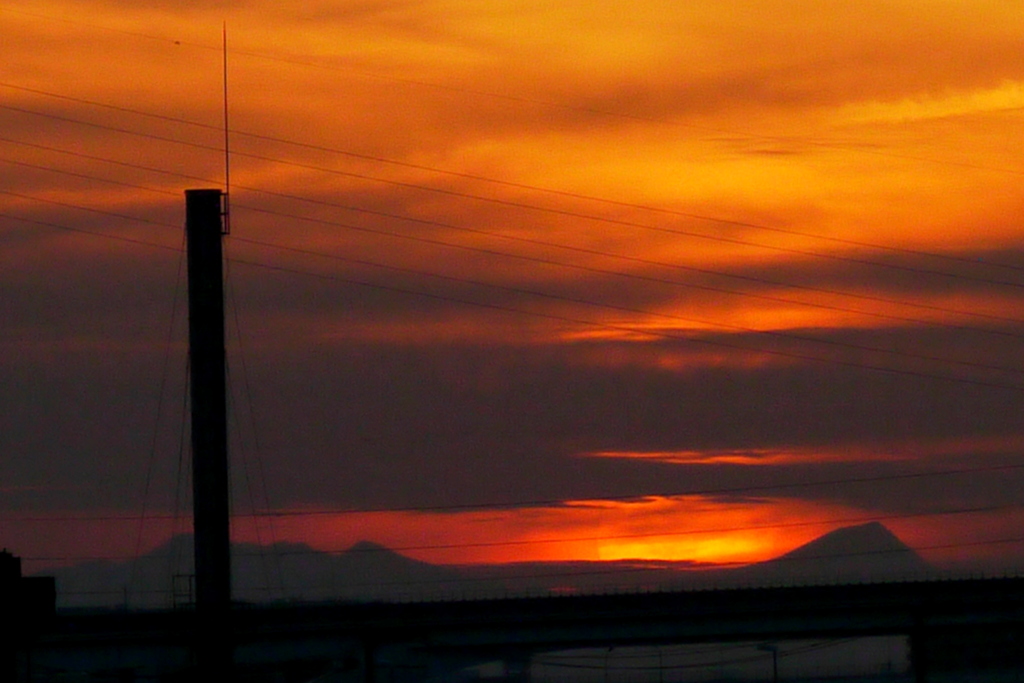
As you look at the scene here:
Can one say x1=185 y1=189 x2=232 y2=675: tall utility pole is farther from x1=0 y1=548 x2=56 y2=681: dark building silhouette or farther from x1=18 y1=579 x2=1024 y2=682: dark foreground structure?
x1=18 y1=579 x2=1024 y2=682: dark foreground structure

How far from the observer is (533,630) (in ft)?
284

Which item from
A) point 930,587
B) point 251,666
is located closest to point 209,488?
point 251,666

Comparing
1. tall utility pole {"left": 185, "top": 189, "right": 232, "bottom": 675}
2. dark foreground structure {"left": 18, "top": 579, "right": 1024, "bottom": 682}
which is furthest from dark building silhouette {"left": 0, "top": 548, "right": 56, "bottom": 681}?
dark foreground structure {"left": 18, "top": 579, "right": 1024, "bottom": 682}

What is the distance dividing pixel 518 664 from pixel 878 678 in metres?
20.3

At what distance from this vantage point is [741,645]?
9181cm

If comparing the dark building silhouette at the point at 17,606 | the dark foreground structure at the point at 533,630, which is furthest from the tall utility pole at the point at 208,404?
the dark foreground structure at the point at 533,630

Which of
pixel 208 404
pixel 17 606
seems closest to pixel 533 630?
pixel 208 404

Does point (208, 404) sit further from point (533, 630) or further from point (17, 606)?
point (533, 630)

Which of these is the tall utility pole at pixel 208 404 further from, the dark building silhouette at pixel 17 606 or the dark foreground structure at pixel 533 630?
the dark foreground structure at pixel 533 630

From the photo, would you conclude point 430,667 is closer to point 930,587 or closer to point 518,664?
point 518,664

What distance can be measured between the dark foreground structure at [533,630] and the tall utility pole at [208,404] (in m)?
9.63

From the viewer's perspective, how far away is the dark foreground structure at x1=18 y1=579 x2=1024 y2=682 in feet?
257

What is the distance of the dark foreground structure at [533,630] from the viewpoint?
78.2 meters

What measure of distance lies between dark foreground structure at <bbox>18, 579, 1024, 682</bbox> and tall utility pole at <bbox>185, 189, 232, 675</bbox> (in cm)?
963
